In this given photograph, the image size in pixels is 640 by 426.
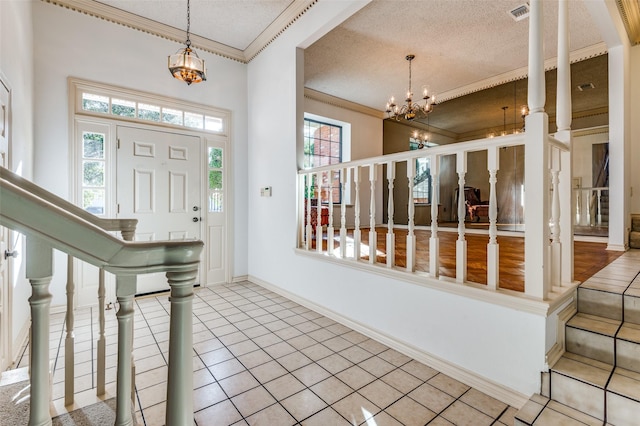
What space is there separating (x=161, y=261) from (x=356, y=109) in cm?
670

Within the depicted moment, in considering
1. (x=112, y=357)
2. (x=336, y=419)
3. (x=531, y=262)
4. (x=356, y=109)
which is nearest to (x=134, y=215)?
(x=112, y=357)

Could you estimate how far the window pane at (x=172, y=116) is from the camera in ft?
13.3

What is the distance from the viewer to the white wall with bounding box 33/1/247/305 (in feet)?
10.7

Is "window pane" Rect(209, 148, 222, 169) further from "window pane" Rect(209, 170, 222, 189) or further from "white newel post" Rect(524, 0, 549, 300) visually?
"white newel post" Rect(524, 0, 549, 300)

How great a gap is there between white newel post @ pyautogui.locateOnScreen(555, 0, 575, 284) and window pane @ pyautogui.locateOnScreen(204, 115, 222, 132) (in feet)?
12.9

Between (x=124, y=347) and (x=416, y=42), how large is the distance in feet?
15.9

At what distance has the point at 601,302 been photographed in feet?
6.57

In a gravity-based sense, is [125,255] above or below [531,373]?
above

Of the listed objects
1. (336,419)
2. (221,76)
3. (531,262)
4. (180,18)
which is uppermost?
(180,18)

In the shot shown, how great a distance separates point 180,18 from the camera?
3.76 metres

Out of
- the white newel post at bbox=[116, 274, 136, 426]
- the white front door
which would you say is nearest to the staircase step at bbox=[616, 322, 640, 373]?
the white newel post at bbox=[116, 274, 136, 426]

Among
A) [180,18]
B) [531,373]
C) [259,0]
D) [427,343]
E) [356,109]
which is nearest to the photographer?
[531,373]

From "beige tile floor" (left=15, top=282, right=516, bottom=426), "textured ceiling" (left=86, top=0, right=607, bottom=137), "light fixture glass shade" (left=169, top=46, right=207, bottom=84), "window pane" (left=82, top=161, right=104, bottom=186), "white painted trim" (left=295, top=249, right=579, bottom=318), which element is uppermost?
"textured ceiling" (left=86, top=0, right=607, bottom=137)

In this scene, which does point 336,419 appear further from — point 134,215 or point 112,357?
point 134,215
